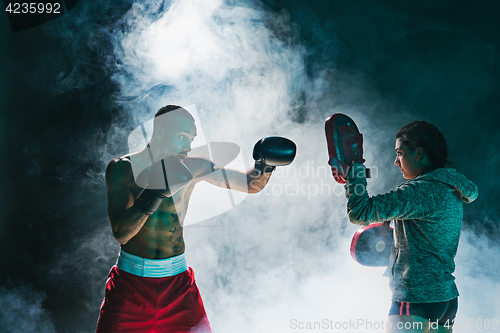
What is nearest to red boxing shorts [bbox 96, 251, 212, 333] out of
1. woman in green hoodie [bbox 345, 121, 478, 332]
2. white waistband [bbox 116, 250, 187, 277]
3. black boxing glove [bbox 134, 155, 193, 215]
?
white waistband [bbox 116, 250, 187, 277]

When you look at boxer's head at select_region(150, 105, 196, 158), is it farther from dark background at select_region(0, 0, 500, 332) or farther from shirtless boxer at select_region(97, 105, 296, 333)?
dark background at select_region(0, 0, 500, 332)

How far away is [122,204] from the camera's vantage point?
2.02 metres

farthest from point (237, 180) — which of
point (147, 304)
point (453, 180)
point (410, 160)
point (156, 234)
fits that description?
point (453, 180)

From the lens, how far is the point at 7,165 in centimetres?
330

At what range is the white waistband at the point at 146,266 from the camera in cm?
209

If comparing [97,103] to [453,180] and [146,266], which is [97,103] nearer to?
[146,266]

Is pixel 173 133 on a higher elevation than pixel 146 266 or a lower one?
higher

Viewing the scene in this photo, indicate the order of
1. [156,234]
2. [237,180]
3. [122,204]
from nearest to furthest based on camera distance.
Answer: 1. [122,204]
2. [156,234]
3. [237,180]

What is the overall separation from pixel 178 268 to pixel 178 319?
315 mm

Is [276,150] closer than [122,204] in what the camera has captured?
No

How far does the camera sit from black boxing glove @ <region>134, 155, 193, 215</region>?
1.77 m

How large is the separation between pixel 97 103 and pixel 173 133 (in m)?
1.69

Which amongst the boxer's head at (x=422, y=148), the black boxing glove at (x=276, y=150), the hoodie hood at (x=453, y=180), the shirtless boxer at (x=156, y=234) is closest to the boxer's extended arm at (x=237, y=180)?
the shirtless boxer at (x=156, y=234)

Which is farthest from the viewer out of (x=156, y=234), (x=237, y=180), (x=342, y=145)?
(x=237, y=180)
